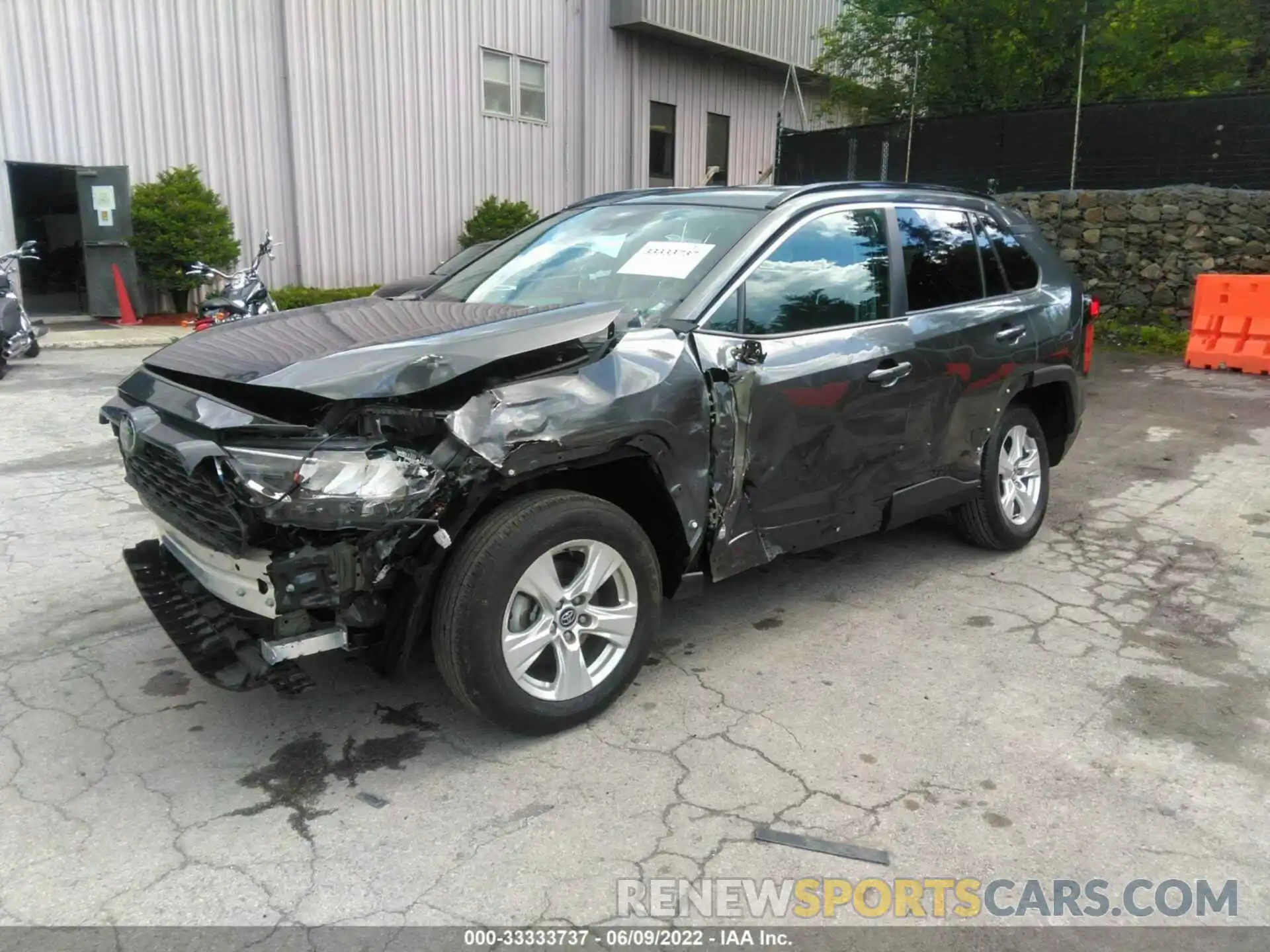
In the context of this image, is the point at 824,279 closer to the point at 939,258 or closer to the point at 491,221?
the point at 939,258

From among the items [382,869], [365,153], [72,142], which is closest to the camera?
[382,869]

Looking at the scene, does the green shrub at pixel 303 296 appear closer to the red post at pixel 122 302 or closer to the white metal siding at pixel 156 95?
the white metal siding at pixel 156 95

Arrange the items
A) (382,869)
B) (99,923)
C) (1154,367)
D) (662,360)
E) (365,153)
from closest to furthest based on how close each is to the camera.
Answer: (99,923) < (382,869) < (662,360) < (1154,367) < (365,153)

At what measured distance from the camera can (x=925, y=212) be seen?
4.71 m

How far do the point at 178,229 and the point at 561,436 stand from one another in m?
12.6

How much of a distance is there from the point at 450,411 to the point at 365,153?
47.7 ft

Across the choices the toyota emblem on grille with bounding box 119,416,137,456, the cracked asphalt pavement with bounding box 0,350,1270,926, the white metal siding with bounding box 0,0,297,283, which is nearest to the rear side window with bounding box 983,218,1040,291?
the cracked asphalt pavement with bounding box 0,350,1270,926

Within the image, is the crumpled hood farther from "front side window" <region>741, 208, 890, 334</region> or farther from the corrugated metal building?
the corrugated metal building

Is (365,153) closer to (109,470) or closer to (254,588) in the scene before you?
(109,470)

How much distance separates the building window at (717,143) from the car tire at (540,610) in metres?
19.5

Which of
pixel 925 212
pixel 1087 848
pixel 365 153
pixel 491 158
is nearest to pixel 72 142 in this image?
pixel 365 153

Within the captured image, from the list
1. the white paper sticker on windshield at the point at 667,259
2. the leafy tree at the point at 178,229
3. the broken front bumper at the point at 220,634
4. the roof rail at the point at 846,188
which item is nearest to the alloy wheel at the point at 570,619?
the broken front bumper at the point at 220,634

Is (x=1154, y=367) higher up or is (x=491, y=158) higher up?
(x=491, y=158)

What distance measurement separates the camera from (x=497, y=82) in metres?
17.8
